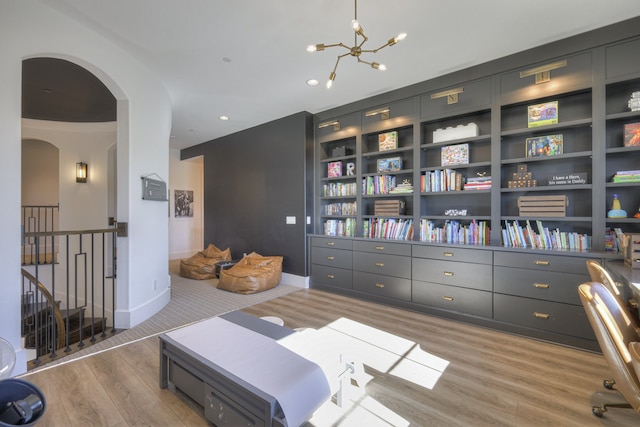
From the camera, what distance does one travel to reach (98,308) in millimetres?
4848

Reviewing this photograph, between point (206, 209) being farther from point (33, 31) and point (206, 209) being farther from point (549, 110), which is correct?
point (549, 110)

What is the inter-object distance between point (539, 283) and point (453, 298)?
83 cm

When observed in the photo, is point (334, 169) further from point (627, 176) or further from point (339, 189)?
point (627, 176)

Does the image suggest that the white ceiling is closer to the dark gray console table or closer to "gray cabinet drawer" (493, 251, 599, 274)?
"gray cabinet drawer" (493, 251, 599, 274)

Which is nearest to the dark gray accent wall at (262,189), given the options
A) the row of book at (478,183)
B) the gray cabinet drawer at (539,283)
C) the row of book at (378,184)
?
the row of book at (378,184)

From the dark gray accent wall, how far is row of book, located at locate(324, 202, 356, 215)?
304 mm

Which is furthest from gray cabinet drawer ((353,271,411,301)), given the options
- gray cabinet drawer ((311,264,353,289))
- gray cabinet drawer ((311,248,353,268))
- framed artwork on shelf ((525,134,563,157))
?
framed artwork on shelf ((525,134,563,157))

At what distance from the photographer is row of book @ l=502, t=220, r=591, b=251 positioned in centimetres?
270

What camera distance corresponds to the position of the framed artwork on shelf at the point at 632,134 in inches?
95.6

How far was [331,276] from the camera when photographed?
14.1 feet

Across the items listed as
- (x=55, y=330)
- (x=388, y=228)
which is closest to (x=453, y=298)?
(x=388, y=228)

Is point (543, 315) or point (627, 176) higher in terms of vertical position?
point (627, 176)

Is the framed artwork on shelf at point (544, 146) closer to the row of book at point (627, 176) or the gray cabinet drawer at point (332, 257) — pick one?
the row of book at point (627, 176)

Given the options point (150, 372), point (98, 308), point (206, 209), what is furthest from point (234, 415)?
point (206, 209)
